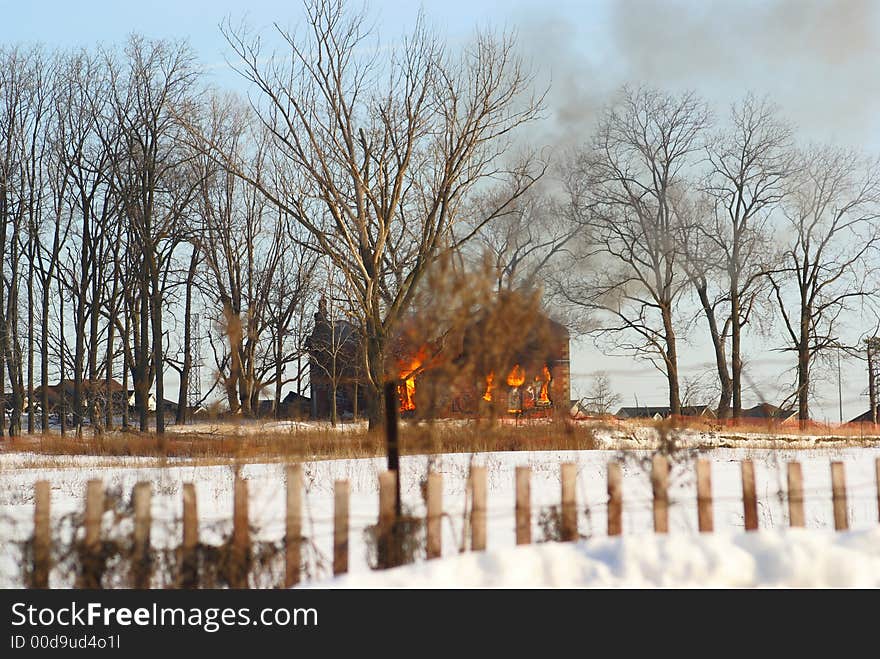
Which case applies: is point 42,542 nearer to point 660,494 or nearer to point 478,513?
point 478,513

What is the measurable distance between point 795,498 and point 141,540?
4.56 metres

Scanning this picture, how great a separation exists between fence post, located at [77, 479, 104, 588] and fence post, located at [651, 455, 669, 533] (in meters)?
3.61

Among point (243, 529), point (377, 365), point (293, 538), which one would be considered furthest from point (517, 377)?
point (377, 365)

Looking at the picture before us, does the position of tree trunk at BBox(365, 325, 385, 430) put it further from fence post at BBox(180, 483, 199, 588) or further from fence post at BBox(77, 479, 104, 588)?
fence post at BBox(77, 479, 104, 588)

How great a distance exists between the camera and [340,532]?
19.0ft

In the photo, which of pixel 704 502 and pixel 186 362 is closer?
pixel 704 502

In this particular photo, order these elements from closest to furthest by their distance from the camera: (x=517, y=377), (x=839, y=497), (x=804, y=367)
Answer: (x=839, y=497), (x=517, y=377), (x=804, y=367)

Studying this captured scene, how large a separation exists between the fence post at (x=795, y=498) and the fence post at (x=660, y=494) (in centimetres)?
100

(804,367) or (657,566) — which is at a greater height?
(804,367)

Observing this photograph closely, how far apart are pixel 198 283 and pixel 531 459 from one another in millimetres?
23822

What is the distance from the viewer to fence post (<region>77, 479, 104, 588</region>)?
18.6 feet

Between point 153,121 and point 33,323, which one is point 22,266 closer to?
point 33,323
